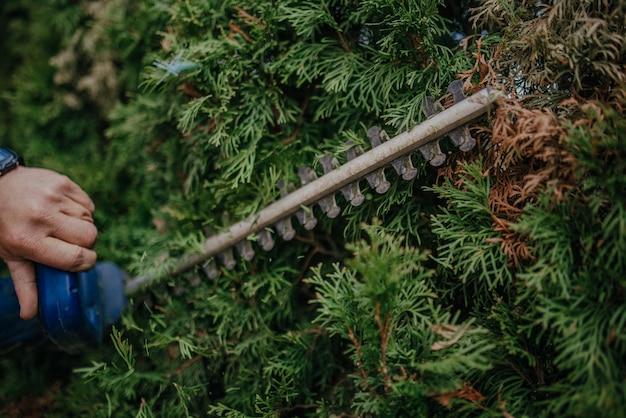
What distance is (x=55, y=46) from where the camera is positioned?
1777 mm

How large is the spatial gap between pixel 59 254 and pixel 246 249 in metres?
0.42

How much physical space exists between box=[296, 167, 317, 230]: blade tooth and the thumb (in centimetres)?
64

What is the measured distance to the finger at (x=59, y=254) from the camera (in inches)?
41.2

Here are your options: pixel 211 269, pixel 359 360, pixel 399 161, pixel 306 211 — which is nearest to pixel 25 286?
pixel 211 269

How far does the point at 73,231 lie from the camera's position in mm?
1086

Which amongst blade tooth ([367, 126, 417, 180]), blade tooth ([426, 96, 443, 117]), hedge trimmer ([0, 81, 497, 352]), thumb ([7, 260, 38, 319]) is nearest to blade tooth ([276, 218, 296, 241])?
hedge trimmer ([0, 81, 497, 352])

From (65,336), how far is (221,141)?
1.94 feet

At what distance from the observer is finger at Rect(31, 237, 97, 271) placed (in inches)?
41.2

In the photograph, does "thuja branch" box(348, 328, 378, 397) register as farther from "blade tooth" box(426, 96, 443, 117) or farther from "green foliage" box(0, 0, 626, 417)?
"blade tooth" box(426, 96, 443, 117)

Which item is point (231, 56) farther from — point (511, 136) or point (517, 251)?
point (517, 251)

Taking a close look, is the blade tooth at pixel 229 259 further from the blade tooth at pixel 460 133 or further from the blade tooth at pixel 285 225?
the blade tooth at pixel 460 133

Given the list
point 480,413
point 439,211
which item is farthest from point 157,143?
point 480,413

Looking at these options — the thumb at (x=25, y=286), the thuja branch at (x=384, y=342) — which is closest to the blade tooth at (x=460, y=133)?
the thuja branch at (x=384, y=342)

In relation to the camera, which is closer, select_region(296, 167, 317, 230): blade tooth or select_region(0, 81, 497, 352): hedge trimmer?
select_region(0, 81, 497, 352): hedge trimmer
